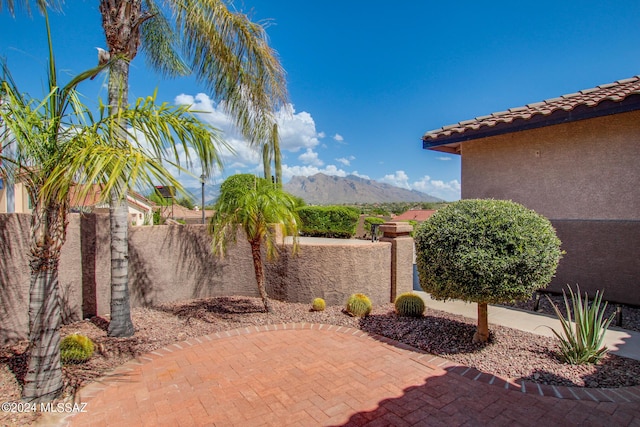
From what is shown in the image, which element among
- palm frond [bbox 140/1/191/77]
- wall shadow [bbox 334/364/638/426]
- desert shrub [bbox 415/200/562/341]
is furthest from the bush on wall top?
palm frond [bbox 140/1/191/77]

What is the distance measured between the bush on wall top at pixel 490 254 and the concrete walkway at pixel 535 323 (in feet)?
4.80

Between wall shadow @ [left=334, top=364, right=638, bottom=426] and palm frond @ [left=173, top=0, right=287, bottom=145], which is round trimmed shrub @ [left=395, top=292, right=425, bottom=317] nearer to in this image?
wall shadow @ [left=334, top=364, right=638, bottom=426]

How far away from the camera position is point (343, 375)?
191 inches

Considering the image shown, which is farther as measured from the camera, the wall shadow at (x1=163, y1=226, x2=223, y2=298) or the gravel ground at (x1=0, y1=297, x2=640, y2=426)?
the wall shadow at (x1=163, y1=226, x2=223, y2=298)

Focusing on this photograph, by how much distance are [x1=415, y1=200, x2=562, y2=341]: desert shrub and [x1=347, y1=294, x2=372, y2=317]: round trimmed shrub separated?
1.99m

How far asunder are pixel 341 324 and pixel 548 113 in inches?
258

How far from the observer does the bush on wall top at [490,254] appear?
5129 mm

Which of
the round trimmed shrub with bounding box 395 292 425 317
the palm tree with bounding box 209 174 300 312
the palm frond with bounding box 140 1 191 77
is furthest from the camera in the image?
the palm frond with bounding box 140 1 191 77

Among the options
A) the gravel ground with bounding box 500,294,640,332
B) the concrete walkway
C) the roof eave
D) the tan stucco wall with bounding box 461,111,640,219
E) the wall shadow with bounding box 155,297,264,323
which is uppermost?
the roof eave

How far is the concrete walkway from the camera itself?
5.61 metres

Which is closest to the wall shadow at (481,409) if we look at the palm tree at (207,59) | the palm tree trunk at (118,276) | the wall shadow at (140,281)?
the palm tree trunk at (118,276)

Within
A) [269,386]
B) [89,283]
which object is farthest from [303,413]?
[89,283]

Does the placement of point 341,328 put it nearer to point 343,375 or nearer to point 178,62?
point 343,375

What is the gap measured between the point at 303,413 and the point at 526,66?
38.1ft
